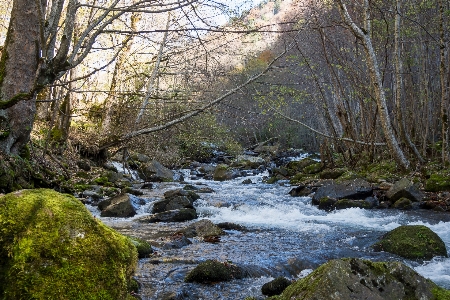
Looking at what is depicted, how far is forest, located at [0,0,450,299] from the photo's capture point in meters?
5.57

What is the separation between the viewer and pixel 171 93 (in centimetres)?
1250

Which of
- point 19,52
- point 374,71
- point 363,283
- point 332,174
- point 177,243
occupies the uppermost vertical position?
point 374,71

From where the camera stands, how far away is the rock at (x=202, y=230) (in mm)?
7238

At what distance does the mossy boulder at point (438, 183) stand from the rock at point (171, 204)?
22.5ft

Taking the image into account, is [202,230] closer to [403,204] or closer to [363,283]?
[363,283]

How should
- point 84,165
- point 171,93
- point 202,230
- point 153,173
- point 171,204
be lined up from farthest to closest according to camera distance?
point 153,173 → point 84,165 → point 171,93 → point 171,204 → point 202,230

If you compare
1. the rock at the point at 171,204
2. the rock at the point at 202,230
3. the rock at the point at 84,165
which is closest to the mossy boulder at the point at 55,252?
the rock at the point at 202,230

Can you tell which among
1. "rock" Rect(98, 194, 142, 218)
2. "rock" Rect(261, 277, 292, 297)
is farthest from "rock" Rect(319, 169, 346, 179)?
"rock" Rect(261, 277, 292, 297)

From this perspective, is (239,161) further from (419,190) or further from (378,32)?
(419,190)

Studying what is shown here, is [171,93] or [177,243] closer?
[177,243]

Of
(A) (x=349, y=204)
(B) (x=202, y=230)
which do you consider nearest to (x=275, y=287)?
(B) (x=202, y=230)

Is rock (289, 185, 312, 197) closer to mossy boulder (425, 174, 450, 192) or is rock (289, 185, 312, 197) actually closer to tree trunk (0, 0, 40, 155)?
mossy boulder (425, 174, 450, 192)

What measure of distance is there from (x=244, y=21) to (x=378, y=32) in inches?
477

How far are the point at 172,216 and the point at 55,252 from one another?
6.59 meters
